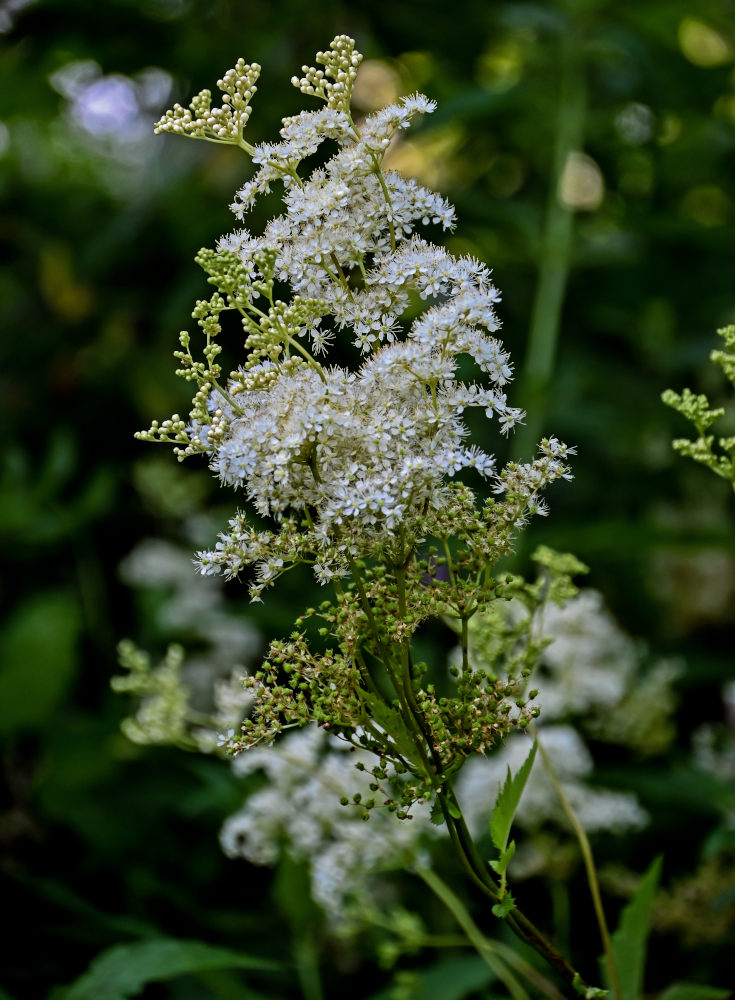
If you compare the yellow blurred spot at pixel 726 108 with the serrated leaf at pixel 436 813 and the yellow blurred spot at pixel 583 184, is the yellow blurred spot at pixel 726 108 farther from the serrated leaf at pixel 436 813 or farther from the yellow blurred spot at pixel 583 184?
the serrated leaf at pixel 436 813

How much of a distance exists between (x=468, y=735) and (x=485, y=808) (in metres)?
1.20

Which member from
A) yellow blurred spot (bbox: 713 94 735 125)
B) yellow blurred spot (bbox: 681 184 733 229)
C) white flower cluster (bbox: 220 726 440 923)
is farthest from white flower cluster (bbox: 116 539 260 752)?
yellow blurred spot (bbox: 681 184 733 229)

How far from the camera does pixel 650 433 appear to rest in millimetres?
3748

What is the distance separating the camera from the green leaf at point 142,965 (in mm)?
1474

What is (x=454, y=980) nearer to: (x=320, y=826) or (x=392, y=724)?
(x=320, y=826)

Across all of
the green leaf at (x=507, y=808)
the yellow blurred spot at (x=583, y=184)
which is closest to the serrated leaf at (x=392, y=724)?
the green leaf at (x=507, y=808)

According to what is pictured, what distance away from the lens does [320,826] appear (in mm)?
1931

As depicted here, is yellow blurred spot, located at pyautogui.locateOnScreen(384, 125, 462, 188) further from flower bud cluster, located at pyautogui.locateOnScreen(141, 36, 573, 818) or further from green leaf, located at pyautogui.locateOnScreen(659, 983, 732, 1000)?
green leaf, located at pyautogui.locateOnScreen(659, 983, 732, 1000)

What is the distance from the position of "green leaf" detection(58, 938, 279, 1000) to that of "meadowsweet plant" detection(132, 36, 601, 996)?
0.66 meters

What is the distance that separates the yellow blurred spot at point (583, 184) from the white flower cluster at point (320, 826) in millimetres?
2146

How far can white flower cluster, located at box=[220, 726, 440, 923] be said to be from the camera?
1.82m

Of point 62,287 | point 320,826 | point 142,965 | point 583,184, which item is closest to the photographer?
point 142,965

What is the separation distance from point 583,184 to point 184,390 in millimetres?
2160

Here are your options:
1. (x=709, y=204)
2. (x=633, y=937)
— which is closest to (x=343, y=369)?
(x=633, y=937)
